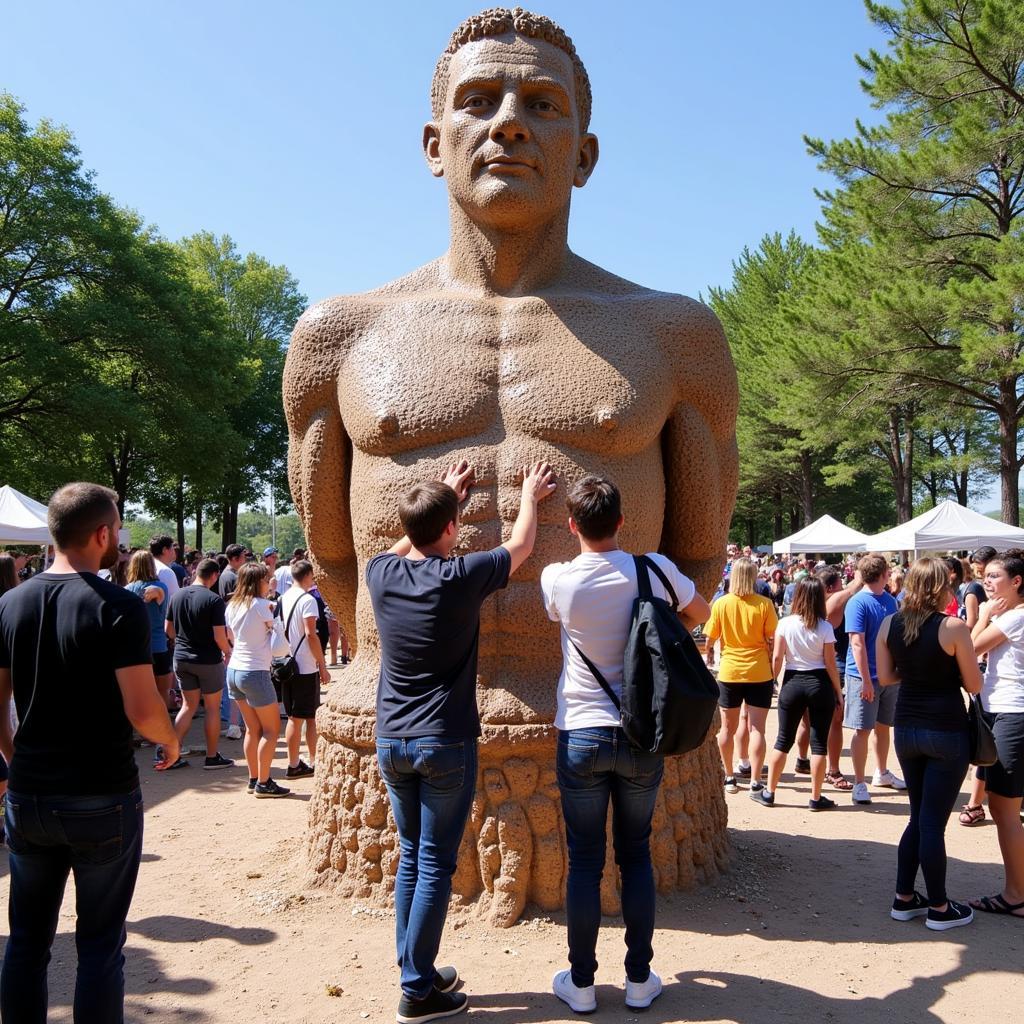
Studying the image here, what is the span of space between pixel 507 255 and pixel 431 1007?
3160 mm

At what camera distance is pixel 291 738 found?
6.95 metres

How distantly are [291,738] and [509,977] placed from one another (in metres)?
4.04

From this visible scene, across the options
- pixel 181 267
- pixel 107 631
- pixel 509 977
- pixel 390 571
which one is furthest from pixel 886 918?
pixel 181 267

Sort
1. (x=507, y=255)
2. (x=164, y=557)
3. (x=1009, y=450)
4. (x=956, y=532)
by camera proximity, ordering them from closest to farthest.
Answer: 1. (x=507, y=255)
2. (x=164, y=557)
3. (x=956, y=532)
4. (x=1009, y=450)

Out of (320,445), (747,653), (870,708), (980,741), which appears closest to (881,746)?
(870,708)

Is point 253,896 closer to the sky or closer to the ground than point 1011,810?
closer to the ground

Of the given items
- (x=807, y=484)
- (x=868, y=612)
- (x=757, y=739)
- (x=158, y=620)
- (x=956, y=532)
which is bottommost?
(x=757, y=739)

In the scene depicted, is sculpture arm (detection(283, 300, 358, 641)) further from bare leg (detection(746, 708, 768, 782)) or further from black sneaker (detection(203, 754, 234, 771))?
black sneaker (detection(203, 754, 234, 771))

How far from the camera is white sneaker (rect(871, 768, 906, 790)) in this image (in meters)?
6.80

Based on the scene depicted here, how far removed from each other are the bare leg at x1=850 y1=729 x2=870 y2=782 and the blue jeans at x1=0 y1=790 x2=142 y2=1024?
5327mm

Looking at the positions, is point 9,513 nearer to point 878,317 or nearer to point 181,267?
point 878,317

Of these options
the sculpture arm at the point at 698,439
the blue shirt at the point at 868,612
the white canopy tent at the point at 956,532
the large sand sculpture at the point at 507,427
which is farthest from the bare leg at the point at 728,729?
the white canopy tent at the point at 956,532

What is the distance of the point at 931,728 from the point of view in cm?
389

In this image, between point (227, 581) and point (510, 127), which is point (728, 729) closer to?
point (510, 127)
